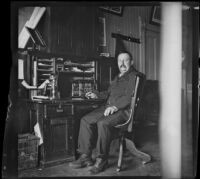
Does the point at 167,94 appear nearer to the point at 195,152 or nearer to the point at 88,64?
the point at 195,152

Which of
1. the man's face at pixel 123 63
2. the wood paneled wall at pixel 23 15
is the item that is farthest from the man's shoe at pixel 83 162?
the wood paneled wall at pixel 23 15

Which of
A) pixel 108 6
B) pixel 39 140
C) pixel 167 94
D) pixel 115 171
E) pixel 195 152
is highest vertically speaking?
pixel 108 6

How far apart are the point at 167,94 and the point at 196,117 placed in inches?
13.9

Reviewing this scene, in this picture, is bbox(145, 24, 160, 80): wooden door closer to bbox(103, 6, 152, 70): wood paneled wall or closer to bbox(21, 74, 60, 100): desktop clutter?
bbox(103, 6, 152, 70): wood paneled wall

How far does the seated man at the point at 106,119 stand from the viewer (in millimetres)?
2238

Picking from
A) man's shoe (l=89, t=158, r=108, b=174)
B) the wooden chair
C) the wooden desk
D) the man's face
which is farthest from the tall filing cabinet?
the man's face

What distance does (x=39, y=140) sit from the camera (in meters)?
2.21

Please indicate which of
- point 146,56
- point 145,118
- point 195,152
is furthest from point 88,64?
point 195,152

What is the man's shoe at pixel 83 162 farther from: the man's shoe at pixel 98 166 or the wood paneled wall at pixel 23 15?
the wood paneled wall at pixel 23 15

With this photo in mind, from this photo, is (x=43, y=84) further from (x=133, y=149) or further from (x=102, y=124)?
(x=133, y=149)

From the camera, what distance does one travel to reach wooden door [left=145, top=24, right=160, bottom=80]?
2271 mm

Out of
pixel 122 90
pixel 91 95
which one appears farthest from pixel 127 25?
pixel 91 95

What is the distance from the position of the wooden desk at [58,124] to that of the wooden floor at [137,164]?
0.31ft

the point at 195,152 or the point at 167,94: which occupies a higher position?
the point at 167,94
